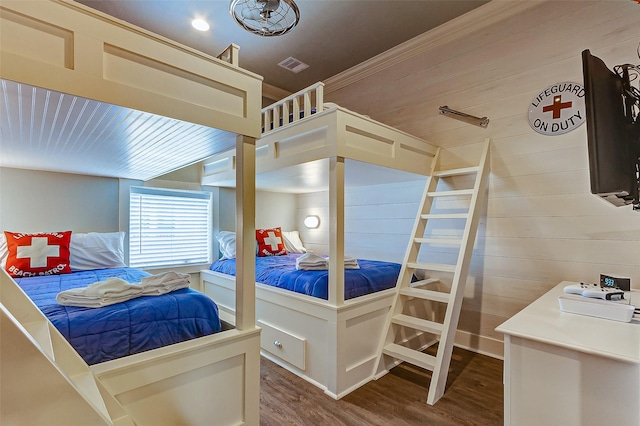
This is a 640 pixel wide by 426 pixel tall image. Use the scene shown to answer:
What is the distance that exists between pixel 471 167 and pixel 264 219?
8.98ft

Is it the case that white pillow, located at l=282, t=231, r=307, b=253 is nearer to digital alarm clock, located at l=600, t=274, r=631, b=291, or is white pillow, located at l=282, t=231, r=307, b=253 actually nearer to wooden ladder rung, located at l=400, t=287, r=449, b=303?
wooden ladder rung, located at l=400, t=287, r=449, b=303

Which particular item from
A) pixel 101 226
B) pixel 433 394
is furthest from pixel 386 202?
pixel 101 226

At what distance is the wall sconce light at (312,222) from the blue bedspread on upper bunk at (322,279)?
130 centimetres

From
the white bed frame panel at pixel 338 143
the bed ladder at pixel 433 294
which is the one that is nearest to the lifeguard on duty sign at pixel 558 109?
the bed ladder at pixel 433 294

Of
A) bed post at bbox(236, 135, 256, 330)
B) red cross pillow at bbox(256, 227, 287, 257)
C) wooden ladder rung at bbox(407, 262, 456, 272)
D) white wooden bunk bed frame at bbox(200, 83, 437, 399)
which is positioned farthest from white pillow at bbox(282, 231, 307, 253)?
bed post at bbox(236, 135, 256, 330)

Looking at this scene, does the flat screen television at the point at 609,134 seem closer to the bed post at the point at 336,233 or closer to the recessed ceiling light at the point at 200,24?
the bed post at the point at 336,233

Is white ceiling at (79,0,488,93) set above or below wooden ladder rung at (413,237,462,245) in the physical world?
above

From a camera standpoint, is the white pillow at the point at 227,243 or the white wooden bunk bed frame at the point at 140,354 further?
the white pillow at the point at 227,243

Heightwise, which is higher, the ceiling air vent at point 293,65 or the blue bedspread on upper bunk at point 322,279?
the ceiling air vent at point 293,65

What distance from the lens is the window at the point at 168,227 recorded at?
341 centimetres

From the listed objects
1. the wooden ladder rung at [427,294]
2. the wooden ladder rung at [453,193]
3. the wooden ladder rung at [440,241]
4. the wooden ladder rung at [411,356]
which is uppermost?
the wooden ladder rung at [453,193]

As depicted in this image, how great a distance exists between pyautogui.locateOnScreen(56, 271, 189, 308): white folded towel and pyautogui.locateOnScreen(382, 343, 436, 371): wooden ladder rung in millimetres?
1659

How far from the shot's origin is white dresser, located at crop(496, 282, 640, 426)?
1083 mm

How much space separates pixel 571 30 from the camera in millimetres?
2385
